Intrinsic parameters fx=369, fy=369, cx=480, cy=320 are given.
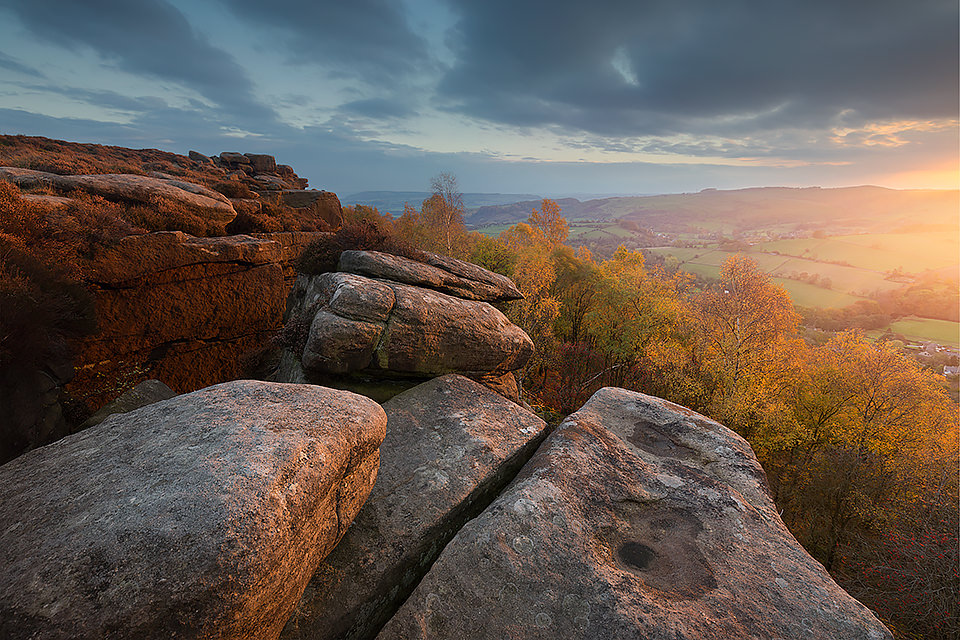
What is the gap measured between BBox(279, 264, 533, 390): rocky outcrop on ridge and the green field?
237 feet

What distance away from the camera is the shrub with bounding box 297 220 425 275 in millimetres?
11094

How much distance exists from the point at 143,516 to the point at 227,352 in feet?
36.9

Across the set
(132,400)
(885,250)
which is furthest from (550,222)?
(885,250)

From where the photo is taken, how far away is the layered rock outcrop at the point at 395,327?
26.9 feet

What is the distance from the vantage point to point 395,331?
27.9 ft

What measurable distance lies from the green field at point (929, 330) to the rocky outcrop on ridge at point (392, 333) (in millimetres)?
72314

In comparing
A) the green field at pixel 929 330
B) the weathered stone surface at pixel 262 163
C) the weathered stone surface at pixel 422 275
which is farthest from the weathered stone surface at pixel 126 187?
the green field at pixel 929 330

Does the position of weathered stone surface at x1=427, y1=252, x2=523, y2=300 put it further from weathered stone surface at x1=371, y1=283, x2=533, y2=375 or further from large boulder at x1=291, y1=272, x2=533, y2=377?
large boulder at x1=291, y1=272, x2=533, y2=377

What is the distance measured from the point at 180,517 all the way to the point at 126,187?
15.2 meters

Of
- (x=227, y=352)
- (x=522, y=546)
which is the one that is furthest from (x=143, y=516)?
(x=227, y=352)

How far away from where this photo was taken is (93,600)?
256 cm

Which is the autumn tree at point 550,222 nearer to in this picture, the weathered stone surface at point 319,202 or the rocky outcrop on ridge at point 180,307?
the weathered stone surface at point 319,202

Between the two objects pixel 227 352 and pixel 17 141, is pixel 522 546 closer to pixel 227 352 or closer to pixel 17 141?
pixel 227 352

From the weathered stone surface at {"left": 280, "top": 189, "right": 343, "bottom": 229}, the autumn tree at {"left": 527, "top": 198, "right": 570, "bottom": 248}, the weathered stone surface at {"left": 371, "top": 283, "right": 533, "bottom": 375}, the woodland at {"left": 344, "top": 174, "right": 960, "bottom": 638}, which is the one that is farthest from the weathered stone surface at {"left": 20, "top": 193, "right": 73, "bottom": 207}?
the autumn tree at {"left": 527, "top": 198, "right": 570, "bottom": 248}
